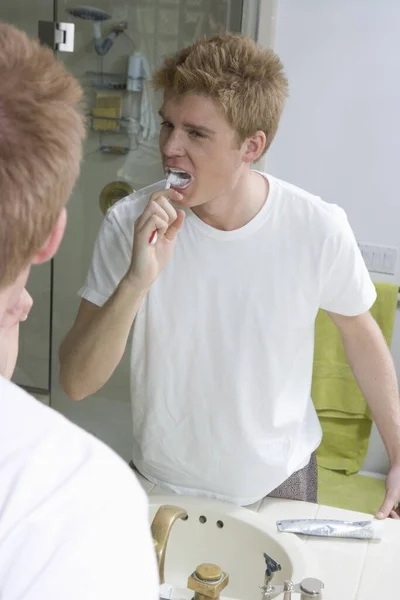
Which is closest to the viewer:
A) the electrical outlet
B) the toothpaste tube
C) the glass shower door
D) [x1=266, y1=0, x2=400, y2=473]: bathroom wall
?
the toothpaste tube

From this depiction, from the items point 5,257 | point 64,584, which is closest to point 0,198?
point 5,257

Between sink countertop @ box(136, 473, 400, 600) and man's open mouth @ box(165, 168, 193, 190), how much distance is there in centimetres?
52

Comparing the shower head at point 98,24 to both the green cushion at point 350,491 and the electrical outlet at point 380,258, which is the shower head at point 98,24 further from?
the green cushion at point 350,491

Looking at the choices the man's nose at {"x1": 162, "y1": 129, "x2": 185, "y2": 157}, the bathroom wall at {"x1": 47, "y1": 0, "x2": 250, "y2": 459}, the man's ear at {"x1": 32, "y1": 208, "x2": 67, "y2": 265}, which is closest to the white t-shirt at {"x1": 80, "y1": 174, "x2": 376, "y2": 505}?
the man's nose at {"x1": 162, "y1": 129, "x2": 185, "y2": 157}

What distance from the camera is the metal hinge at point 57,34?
2166mm

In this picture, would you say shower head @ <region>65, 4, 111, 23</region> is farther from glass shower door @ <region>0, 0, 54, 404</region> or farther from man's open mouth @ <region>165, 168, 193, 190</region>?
man's open mouth @ <region>165, 168, 193, 190</region>

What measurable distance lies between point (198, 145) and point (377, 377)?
0.52 metres

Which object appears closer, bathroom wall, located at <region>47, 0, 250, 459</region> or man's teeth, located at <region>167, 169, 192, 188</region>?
man's teeth, located at <region>167, 169, 192, 188</region>

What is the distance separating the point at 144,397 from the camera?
1246 millimetres

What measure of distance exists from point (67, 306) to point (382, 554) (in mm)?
1769

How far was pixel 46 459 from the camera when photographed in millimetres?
448

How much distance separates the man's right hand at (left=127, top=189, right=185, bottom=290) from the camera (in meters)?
1.12

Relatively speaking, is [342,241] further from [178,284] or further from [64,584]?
[64,584]

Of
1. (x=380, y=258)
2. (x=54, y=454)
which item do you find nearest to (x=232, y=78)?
(x=54, y=454)
